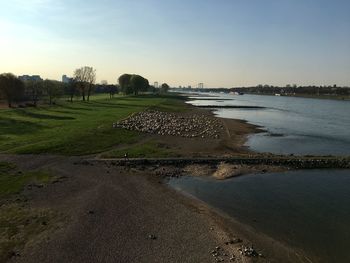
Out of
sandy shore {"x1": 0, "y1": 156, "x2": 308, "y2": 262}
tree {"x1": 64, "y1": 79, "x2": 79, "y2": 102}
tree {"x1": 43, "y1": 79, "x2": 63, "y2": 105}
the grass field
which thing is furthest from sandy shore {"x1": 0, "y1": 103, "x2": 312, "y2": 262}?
tree {"x1": 64, "y1": 79, "x2": 79, "y2": 102}

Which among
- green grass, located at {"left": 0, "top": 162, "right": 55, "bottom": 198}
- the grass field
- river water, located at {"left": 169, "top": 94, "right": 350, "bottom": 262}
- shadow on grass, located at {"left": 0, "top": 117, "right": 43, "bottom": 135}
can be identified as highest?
shadow on grass, located at {"left": 0, "top": 117, "right": 43, "bottom": 135}

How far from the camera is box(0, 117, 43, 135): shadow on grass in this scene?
5123 cm

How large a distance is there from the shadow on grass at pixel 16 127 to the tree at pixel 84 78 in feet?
218

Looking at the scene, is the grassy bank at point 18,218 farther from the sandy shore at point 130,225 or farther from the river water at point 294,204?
the river water at point 294,204

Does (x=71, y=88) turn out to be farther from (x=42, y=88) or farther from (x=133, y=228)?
(x=133, y=228)

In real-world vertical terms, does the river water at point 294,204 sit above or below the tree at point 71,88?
below

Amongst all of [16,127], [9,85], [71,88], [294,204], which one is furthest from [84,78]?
[294,204]

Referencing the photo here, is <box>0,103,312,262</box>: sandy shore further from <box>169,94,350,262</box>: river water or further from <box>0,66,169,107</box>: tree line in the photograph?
<box>0,66,169,107</box>: tree line

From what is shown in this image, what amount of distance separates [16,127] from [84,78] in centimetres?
8084

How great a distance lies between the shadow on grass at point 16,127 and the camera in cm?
5123

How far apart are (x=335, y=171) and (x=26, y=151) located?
103 feet

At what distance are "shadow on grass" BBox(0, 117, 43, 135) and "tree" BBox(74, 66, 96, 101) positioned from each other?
66.4 meters

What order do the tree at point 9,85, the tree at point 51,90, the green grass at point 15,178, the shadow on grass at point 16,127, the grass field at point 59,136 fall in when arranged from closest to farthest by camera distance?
the green grass at point 15,178
the grass field at point 59,136
the shadow on grass at point 16,127
the tree at point 9,85
the tree at point 51,90

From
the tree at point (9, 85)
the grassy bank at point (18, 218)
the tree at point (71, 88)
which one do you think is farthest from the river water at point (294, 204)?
the tree at point (71, 88)
